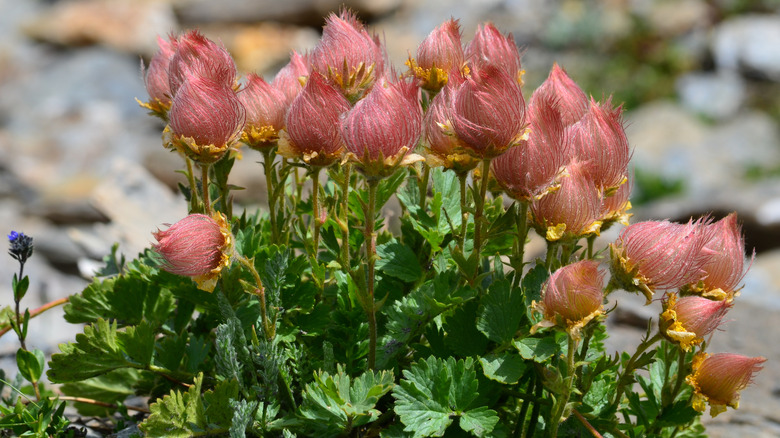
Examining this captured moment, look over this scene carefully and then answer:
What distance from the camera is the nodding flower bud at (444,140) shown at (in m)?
1.52

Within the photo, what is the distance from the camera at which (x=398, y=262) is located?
1.80 m

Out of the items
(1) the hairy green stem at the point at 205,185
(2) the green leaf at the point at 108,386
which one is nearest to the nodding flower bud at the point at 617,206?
(1) the hairy green stem at the point at 205,185

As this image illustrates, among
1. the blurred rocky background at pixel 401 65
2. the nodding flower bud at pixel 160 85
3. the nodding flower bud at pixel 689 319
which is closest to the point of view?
the nodding flower bud at pixel 689 319

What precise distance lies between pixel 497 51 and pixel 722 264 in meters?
0.65

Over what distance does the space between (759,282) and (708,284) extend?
14.1 ft

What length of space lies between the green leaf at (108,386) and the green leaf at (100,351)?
0.29 m

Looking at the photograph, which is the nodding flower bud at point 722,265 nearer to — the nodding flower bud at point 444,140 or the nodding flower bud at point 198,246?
the nodding flower bud at point 444,140

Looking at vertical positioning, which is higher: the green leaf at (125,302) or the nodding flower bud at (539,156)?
the green leaf at (125,302)

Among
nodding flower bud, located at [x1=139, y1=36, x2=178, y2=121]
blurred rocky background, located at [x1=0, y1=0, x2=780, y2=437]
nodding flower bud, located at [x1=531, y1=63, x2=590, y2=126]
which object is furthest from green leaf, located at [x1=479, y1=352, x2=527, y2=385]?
blurred rocky background, located at [x1=0, y1=0, x2=780, y2=437]

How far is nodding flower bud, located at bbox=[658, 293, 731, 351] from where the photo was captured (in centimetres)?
151

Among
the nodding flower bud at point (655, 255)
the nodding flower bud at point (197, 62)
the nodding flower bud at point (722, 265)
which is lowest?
the nodding flower bud at point (722, 265)

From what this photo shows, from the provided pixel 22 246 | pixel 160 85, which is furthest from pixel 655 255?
pixel 22 246

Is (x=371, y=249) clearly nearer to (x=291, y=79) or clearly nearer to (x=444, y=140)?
(x=444, y=140)

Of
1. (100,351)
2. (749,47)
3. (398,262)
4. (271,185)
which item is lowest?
(398,262)
